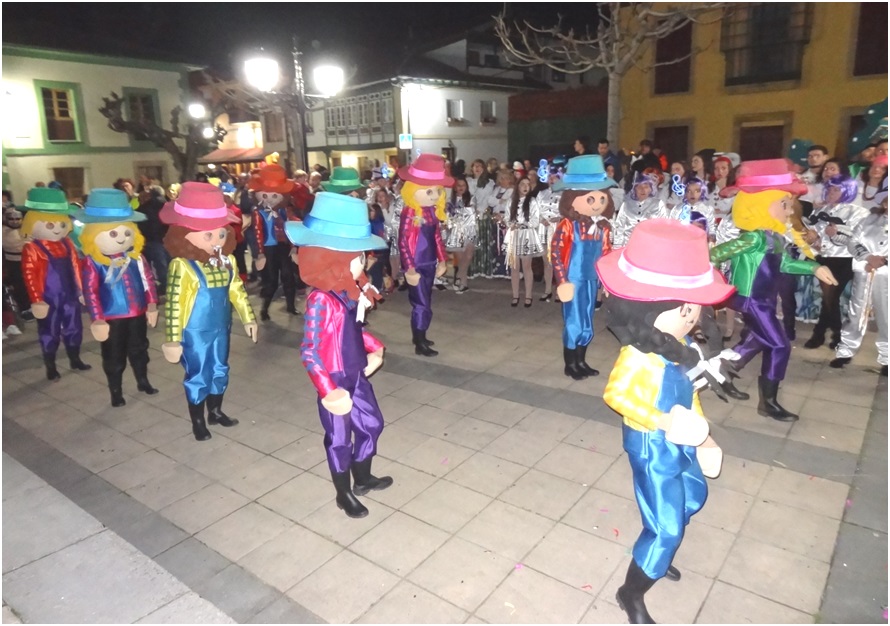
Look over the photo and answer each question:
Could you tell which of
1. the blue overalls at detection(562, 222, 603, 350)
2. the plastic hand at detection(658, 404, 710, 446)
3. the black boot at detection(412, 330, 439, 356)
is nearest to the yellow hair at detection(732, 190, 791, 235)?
the blue overalls at detection(562, 222, 603, 350)

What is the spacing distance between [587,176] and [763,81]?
49.0 feet

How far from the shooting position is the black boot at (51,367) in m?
6.77

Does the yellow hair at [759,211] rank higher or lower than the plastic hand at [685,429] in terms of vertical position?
higher

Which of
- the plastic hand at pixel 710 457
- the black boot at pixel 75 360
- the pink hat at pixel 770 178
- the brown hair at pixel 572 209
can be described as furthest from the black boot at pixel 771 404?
the black boot at pixel 75 360

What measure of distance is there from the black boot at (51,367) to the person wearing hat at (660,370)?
6535 millimetres

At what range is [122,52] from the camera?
78.0 feet

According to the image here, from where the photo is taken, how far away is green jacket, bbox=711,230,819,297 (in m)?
4.73

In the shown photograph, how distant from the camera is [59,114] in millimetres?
22625

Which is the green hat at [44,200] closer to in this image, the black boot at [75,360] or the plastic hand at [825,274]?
the black boot at [75,360]

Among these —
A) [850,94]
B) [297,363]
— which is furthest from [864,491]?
[850,94]

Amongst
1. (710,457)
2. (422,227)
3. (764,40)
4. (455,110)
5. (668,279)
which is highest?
(764,40)

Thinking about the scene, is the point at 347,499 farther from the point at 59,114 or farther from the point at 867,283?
the point at 59,114

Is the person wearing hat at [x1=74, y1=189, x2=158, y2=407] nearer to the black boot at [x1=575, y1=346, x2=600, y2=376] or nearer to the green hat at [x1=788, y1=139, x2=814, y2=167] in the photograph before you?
the black boot at [x1=575, y1=346, x2=600, y2=376]

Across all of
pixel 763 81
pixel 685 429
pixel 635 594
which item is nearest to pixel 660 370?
pixel 685 429
